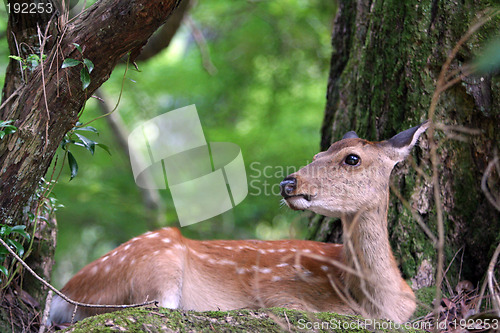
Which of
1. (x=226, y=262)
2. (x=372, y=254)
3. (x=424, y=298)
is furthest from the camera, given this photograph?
(x=226, y=262)

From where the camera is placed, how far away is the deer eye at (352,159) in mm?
4535

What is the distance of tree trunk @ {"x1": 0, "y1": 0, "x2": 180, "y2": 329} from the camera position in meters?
3.50

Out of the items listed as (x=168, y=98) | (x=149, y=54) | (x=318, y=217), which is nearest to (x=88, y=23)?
(x=318, y=217)

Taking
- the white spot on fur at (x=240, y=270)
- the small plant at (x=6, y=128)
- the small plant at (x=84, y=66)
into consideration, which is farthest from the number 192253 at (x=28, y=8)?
the white spot on fur at (x=240, y=270)

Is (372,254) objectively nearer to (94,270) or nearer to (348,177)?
(348,177)

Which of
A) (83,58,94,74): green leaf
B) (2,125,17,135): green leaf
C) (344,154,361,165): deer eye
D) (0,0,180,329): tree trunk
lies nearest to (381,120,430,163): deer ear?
(344,154,361,165): deer eye

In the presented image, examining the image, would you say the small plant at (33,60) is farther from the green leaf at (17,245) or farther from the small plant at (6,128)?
the green leaf at (17,245)

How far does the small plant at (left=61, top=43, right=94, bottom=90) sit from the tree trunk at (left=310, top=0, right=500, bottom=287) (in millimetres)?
2810

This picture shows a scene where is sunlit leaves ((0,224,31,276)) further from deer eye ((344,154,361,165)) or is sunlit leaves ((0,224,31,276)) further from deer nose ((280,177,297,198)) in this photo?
deer eye ((344,154,361,165))

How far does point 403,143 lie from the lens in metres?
4.54

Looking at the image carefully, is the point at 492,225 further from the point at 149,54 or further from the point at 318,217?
the point at 149,54

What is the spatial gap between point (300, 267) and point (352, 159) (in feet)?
3.34

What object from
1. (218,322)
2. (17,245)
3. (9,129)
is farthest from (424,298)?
(9,129)

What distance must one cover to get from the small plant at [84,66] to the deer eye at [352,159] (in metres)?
2.11
